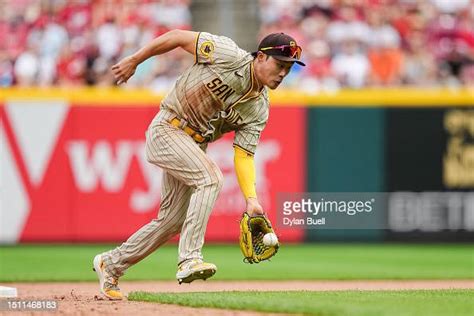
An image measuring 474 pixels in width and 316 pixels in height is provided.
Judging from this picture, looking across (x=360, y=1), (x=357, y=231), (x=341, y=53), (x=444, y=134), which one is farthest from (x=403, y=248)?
(x=360, y=1)

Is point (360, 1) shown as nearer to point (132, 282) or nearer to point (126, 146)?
point (126, 146)

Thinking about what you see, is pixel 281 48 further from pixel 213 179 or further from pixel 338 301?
pixel 338 301

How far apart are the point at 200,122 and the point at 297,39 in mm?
8892

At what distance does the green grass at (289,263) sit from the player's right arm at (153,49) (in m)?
3.83

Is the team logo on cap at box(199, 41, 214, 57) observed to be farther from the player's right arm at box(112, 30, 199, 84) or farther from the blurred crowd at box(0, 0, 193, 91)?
the blurred crowd at box(0, 0, 193, 91)

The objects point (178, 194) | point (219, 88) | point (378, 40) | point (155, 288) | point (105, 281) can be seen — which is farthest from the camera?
point (378, 40)

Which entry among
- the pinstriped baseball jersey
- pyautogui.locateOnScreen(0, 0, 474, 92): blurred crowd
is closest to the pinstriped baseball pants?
the pinstriped baseball jersey

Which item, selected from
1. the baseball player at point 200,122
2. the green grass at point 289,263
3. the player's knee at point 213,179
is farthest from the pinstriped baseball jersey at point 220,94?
the green grass at point 289,263

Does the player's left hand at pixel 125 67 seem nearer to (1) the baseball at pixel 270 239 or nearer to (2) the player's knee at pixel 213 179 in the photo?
(2) the player's knee at pixel 213 179

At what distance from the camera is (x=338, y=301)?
7703 mm

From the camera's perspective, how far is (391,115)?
611 inches

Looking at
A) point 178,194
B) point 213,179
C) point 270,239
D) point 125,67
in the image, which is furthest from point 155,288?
point 125,67

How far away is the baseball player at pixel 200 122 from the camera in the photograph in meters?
7.69

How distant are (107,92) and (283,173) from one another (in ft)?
8.47
